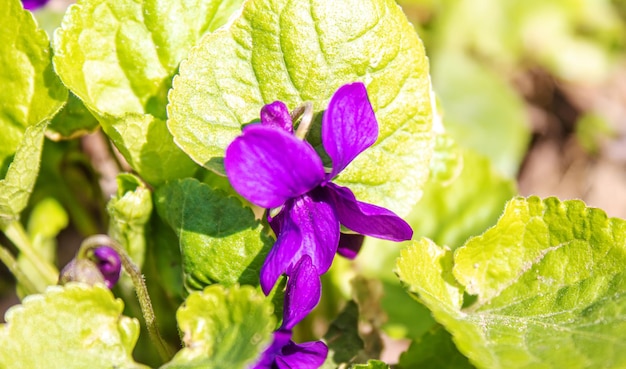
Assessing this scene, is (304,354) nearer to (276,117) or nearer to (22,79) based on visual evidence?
(276,117)

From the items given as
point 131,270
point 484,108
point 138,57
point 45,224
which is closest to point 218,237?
point 131,270

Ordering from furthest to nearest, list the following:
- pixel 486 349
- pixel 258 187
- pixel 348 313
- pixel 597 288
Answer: pixel 348 313
pixel 597 288
pixel 486 349
pixel 258 187

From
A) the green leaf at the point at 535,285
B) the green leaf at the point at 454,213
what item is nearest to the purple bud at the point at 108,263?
the green leaf at the point at 535,285

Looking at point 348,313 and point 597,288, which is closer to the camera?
point 597,288

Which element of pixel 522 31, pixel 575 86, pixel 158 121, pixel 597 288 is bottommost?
pixel 575 86

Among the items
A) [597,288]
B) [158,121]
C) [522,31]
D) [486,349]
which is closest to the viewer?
[486,349]

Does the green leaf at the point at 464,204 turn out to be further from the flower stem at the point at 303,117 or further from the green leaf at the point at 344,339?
the flower stem at the point at 303,117

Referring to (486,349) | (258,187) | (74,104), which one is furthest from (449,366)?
(74,104)

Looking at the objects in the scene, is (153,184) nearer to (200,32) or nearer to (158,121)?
(158,121)
